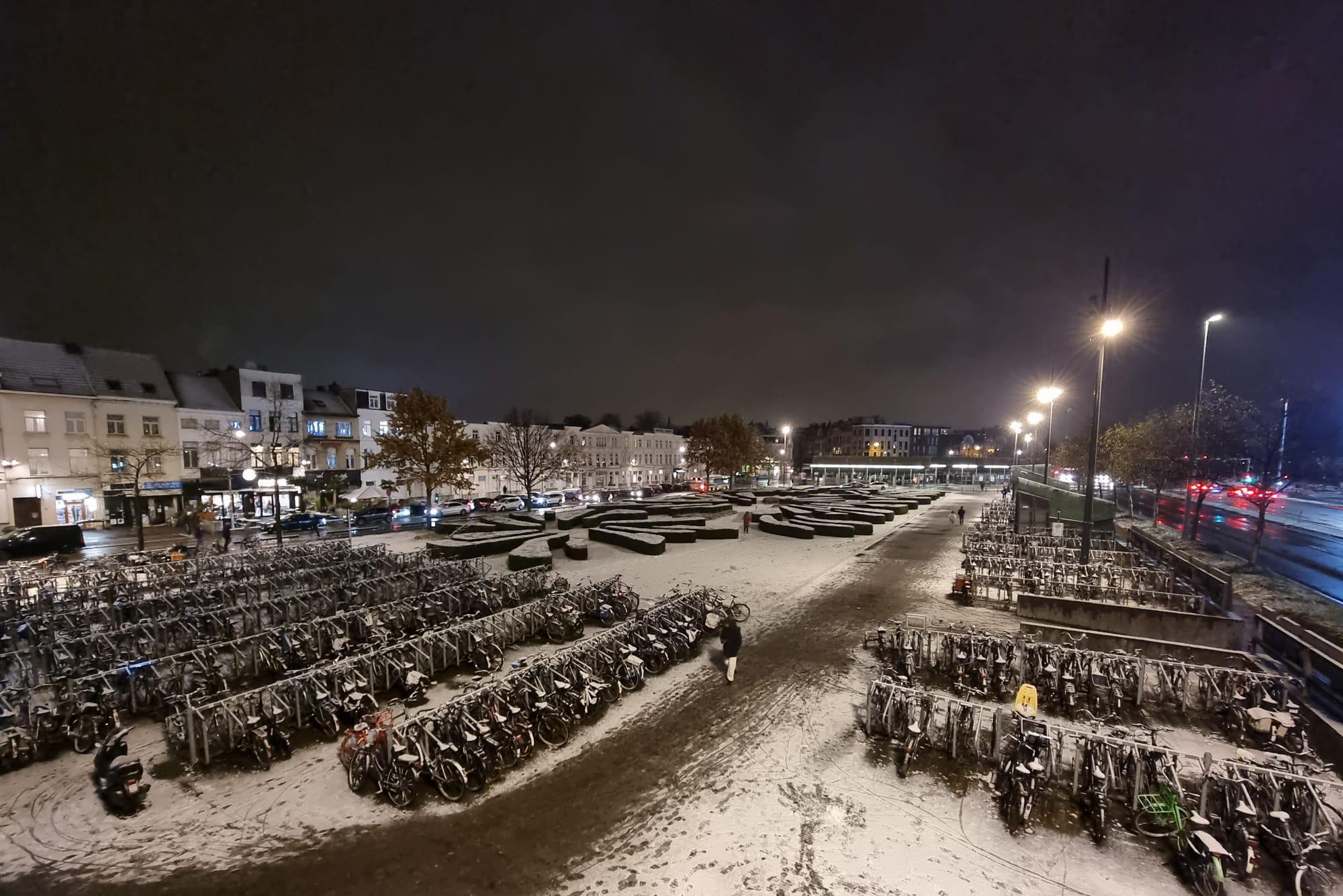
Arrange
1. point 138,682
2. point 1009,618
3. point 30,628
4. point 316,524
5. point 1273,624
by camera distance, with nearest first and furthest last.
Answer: point 138,682 → point 1273,624 → point 30,628 → point 1009,618 → point 316,524

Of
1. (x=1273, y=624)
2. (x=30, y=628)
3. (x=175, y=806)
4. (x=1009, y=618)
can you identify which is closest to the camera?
(x=175, y=806)

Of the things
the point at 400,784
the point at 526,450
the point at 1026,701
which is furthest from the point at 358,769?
the point at 526,450

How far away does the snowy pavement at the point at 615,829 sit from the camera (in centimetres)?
571

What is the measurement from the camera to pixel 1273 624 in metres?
11.2

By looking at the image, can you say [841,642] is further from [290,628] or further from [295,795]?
[290,628]

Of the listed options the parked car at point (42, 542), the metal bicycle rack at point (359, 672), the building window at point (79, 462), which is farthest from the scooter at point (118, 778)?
the building window at point (79, 462)

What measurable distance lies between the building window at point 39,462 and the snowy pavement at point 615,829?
3774 cm

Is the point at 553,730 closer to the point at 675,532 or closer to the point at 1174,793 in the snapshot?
the point at 1174,793

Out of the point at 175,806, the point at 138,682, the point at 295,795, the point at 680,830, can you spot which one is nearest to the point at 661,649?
the point at 680,830

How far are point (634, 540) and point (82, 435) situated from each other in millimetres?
38057

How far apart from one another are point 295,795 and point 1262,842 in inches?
490

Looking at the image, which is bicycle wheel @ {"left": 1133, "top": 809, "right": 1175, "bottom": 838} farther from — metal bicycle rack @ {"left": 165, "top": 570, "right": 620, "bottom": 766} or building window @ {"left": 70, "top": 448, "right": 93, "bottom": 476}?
building window @ {"left": 70, "top": 448, "right": 93, "bottom": 476}

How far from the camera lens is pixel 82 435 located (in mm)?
33406

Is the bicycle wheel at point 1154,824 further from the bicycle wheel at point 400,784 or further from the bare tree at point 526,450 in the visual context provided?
the bare tree at point 526,450
